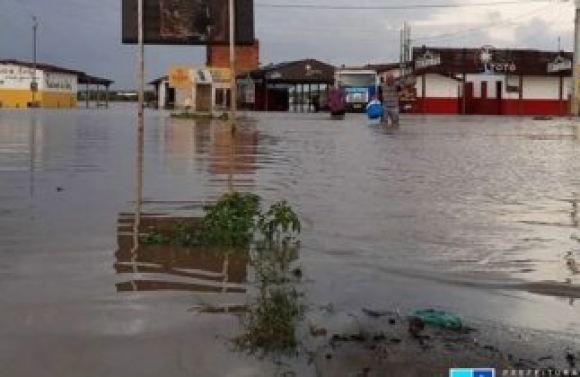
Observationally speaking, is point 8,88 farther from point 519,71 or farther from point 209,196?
point 209,196

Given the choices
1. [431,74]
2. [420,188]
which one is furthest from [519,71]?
[420,188]

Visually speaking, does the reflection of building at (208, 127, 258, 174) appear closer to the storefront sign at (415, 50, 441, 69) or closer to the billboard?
the billboard

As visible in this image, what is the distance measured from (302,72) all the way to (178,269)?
238ft

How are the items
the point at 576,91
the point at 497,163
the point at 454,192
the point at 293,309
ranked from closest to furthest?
the point at 293,309 < the point at 454,192 < the point at 497,163 < the point at 576,91

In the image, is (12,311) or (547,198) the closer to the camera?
(12,311)

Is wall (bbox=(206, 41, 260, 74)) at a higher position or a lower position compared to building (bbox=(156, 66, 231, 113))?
higher

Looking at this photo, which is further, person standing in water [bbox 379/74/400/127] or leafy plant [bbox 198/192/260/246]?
person standing in water [bbox 379/74/400/127]

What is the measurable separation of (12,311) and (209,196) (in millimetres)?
5685

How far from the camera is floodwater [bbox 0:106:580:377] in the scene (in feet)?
16.8

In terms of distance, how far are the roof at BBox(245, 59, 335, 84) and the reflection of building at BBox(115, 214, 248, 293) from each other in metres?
70.9

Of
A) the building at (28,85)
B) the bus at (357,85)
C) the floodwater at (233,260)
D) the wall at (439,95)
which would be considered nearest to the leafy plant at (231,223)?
the floodwater at (233,260)

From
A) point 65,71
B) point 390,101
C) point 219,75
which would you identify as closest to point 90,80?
point 65,71

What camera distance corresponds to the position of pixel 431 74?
6756cm

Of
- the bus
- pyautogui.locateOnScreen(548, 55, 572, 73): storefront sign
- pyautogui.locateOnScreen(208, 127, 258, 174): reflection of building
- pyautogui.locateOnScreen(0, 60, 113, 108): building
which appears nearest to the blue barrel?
pyautogui.locateOnScreen(208, 127, 258, 174): reflection of building
